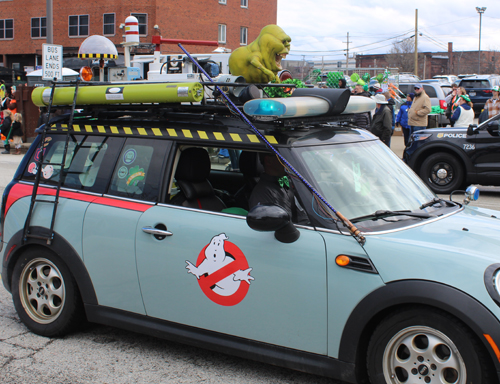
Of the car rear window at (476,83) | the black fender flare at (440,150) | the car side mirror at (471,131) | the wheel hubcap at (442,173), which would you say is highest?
the car rear window at (476,83)

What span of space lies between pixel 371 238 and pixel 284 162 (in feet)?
2.32

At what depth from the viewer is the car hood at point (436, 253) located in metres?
2.73

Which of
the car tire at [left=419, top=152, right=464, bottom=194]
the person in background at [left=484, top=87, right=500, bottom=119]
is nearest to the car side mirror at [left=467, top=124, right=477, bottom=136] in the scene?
the car tire at [left=419, top=152, right=464, bottom=194]

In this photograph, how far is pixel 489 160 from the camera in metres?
10.8

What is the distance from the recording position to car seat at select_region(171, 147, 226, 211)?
12.8 feet

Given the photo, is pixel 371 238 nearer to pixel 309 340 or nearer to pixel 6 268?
pixel 309 340

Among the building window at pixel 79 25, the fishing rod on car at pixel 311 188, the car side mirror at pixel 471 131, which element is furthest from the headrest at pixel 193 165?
the building window at pixel 79 25

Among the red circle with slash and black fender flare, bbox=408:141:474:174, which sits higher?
black fender flare, bbox=408:141:474:174

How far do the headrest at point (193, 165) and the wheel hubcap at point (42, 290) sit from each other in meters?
1.22

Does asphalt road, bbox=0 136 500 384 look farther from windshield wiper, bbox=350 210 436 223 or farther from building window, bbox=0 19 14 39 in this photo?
building window, bbox=0 19 14 39

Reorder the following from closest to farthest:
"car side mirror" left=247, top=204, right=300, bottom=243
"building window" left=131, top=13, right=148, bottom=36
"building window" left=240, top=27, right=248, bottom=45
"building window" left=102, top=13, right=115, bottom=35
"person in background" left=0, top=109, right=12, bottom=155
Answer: "car side mirror" left=247, top=204, right=300, bottom=243
"person in background" left=0, top=109, right=12, bottom=155
"building window" left=131, top=13, right=148, bottom=36
"building window" left=102, top=13, right=115, bottom=35
"building window" left=240, top=27, right=248, bottom=45

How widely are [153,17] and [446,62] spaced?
69787mm

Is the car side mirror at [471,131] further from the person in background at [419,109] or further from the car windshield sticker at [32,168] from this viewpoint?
the car windshield sticker at [32,168]

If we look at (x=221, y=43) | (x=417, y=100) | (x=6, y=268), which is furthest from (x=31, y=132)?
(x=221, y=43)
